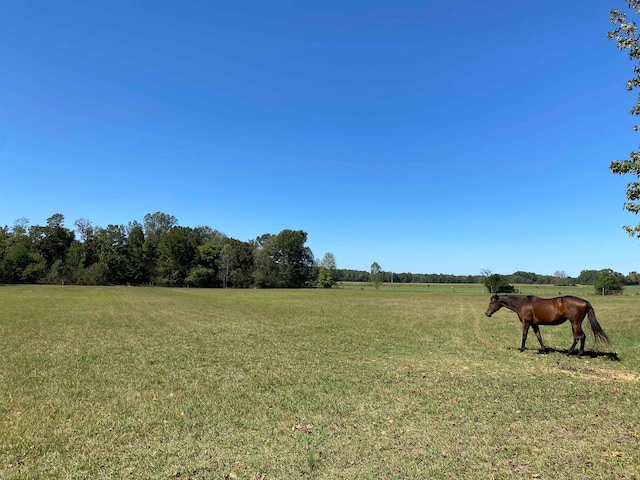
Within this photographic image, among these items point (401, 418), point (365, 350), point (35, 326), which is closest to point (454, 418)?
point (401, 418)

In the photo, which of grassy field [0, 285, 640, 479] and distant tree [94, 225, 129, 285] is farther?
distant tree [94, 225, 129, 285]

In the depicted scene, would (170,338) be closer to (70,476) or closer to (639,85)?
(70,476)

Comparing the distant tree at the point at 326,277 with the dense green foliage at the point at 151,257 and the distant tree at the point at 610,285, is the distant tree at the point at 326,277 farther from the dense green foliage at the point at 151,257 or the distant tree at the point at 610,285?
the distant tree at the point at 610,285

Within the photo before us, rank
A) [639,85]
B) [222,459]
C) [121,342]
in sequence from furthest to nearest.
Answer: [121,342] < [639,85] < [222,459]

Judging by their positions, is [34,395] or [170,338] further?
[170,338]

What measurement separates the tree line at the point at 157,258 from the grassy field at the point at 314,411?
75324 mm

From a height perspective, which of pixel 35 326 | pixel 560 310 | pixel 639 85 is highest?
pixel 639 85

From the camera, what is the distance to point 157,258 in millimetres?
86562

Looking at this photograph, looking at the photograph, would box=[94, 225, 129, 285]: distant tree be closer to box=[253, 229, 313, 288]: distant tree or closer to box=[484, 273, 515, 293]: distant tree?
box=[253, 229, 313, 288]: distant tree

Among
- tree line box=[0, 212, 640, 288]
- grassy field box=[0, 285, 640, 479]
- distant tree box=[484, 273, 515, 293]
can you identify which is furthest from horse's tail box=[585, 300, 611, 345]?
tree line box=[0, 212, 640, 288]

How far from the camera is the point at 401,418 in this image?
6012 mm

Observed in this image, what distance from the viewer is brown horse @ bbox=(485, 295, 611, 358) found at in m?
11.0

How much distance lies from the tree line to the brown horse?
78.8m

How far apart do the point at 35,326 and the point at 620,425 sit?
20847 mm
